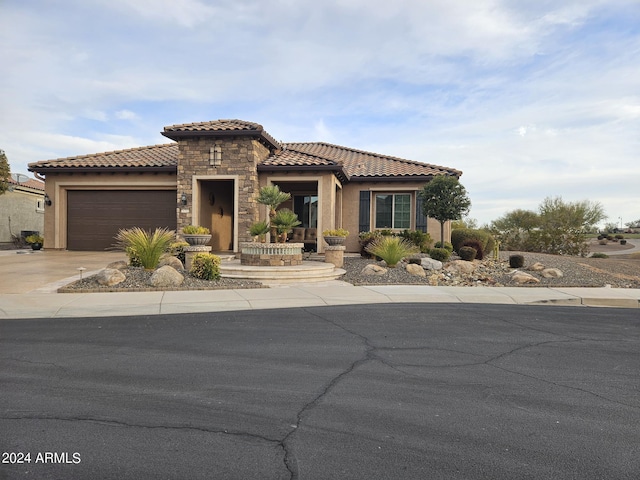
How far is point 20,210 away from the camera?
1096 inches

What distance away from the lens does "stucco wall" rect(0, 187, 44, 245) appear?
26516 mm

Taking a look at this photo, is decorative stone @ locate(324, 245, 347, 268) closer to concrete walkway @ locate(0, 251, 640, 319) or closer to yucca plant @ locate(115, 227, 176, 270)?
concrete walkway @ locate(0, 251, 640, 319)

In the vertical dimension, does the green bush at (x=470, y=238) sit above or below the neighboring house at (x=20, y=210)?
below

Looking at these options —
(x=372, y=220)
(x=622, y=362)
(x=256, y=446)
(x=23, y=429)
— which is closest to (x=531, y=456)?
(x=256, y=446)

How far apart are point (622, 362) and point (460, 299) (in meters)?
4.73

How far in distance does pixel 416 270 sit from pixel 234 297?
21.4ft

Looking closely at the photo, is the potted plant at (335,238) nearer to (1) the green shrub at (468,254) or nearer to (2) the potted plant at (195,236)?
(2) the potted plant at (195,236)

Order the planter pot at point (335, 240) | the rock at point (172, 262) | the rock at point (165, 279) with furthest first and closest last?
1. the planter pot at point (335, 240)
2. the rock at point (172, 262)
3. the rock at point (165, 279)

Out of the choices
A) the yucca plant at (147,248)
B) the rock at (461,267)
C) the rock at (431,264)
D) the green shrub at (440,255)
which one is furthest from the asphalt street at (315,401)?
the green shrub at (440,255)

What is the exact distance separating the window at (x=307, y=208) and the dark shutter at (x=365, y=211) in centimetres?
214

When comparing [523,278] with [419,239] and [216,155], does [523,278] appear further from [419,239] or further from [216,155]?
[216,155]

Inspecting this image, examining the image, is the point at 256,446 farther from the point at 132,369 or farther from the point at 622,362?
the point at 622,362

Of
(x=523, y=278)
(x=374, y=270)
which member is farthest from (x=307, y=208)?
(x=523, y=278)

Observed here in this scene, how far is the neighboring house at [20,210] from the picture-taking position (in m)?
26.5
